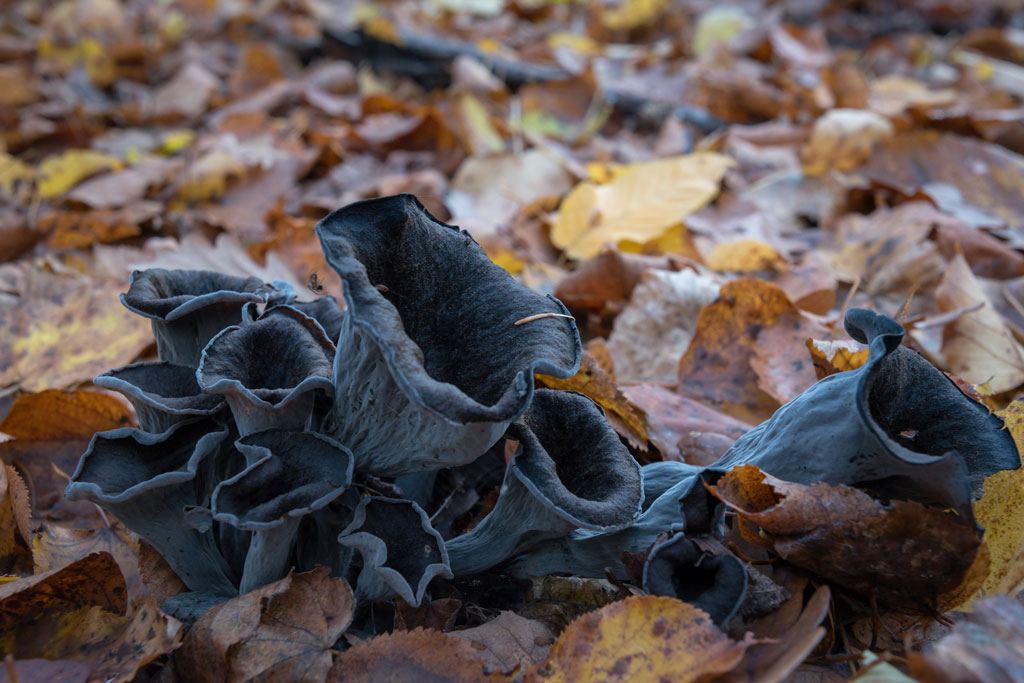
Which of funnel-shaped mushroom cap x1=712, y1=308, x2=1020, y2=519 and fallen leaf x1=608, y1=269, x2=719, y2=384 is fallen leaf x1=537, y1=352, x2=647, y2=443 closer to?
funnel-shaped mushroom cap x1=712, y1=308, x2=1020, y2=519

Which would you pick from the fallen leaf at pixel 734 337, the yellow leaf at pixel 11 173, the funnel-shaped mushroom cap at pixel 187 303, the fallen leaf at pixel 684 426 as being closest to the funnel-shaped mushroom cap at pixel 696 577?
the fallen leaf at pixel 684 426

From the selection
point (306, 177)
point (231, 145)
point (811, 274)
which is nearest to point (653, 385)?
point (811, 274)

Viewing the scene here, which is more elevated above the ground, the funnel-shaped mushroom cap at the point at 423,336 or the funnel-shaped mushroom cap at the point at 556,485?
the funnel-shaped mushroom cap at the point at 423,336

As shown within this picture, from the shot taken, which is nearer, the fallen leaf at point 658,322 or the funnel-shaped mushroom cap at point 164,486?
the funnel-shaped mushroom cap at point 164,486

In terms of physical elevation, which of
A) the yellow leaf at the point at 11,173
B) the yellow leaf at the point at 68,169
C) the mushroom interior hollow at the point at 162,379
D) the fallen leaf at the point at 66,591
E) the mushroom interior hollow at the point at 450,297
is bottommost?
the yellow leaf at the point at 11,173

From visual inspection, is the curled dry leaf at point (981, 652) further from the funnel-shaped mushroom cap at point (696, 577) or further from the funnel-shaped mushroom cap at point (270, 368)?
the funnel-shaped mushroom cap at point (270, 368)

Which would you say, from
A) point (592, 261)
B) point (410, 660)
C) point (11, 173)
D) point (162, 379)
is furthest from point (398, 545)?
point (11, 173)

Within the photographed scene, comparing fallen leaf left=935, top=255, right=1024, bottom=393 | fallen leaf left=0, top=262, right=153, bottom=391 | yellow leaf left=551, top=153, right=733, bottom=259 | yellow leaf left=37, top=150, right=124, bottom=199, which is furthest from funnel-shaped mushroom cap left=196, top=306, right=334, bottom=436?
yellow leaf left=37, top=150, right=124, bottom=199

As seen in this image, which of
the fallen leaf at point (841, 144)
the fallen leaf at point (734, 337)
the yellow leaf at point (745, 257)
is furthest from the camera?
the fallen leaf at point (841, 144)
